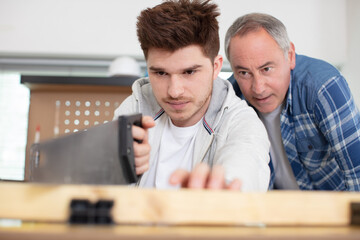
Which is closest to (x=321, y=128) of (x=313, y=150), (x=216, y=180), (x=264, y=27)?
(x=313, y=150)

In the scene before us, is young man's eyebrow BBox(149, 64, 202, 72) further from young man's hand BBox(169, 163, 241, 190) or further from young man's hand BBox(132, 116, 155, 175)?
young man's hand BBox(169, 163, 241, 190)

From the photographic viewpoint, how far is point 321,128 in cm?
141

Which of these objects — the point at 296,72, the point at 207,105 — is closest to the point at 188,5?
the point at 207,105

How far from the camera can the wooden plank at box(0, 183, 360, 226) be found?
0.41 m

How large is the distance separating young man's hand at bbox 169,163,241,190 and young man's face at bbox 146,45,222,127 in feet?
1.95

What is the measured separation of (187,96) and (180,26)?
8.3 inches

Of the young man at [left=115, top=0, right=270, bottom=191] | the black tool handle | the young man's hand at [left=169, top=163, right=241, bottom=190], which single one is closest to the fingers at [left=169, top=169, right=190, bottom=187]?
the young man's hand at [left=169, top=163, right=241, bottom=190]

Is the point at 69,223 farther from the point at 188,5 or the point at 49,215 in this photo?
the point at 188,5

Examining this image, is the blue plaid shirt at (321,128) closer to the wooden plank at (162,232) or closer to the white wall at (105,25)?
the wooden plank at (162,232)

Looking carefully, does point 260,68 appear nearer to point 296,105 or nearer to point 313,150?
point 296,105

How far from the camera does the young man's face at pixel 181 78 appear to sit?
111 centimetres

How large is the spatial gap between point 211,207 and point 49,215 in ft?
0.58

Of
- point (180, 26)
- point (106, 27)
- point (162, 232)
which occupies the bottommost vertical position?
point (162, 232)

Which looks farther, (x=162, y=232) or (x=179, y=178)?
(x=179, y=178)
